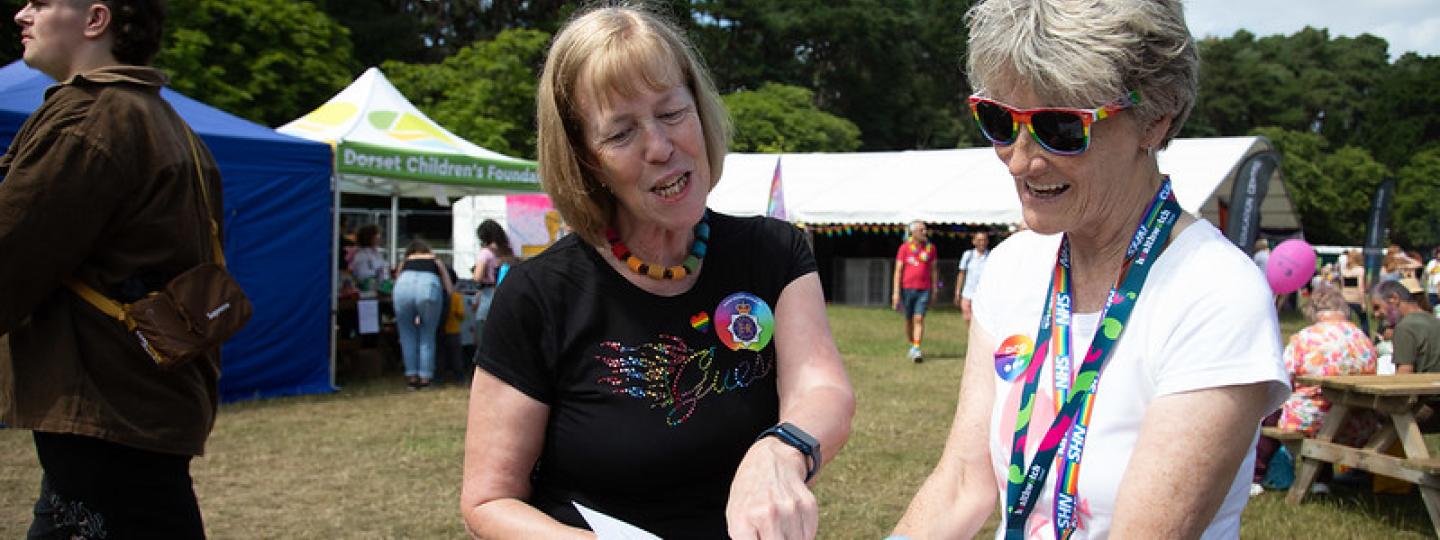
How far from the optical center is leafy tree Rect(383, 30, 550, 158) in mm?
23109

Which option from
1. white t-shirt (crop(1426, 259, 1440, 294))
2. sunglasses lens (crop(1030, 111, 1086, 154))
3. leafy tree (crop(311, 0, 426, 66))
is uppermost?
leafy tree (crop(311, 0, 426, 66))

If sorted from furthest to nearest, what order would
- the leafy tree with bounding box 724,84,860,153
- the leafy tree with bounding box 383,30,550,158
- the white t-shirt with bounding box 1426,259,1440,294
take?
the leafy tree with bounding box 724,84,860,153
the leafy tree with bounding box 383,30,550,158
the white t-shirt with bounding box 1426,259,1440,294

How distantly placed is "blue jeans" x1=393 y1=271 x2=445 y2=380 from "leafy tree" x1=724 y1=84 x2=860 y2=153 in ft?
71.7

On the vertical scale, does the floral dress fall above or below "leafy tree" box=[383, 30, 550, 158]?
below

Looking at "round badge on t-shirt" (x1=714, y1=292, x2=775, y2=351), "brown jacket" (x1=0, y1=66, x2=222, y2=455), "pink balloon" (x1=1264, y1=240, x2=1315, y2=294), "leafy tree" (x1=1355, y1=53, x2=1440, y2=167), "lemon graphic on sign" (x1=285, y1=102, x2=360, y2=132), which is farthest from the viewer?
"leafy tree" (x1=1355, y1=53, x2=1440, y2=167)

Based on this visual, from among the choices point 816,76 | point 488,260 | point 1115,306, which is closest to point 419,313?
point 488,260

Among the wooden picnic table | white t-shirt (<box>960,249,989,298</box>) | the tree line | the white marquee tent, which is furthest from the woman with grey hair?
the white marquee tent

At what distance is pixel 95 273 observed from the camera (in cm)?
242

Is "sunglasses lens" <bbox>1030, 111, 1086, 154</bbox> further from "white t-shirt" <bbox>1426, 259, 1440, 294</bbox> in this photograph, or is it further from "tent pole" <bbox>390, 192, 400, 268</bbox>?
"white t-shirt" <bbox>1426, 259, 1440, 294</bbox>

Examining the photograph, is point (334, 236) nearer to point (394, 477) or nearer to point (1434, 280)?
point (394, 477)

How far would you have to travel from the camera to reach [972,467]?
1.79m

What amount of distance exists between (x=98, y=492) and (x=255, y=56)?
22.6 metres

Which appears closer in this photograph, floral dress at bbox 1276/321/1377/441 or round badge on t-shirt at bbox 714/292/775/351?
round badge on t-shirt at bbox 714/292/775/351

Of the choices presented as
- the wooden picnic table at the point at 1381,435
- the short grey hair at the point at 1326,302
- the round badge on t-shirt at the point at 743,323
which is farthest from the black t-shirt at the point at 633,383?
the short grey hair at the point at 1326,302
